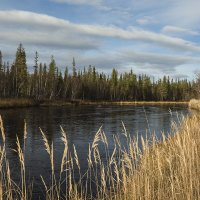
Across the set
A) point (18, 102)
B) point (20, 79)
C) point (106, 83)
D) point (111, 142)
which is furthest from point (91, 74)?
point (111, 142)

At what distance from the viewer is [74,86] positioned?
106 m

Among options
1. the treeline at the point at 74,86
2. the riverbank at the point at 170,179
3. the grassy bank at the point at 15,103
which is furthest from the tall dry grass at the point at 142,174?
the treeline at the point at 74,86

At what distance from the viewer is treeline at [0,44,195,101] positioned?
8538 cm

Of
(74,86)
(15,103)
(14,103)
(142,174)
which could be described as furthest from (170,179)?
(74,86)

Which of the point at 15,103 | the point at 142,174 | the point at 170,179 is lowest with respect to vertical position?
the point at 170,179

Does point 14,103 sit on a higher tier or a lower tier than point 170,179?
higher

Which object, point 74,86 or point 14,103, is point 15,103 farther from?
point 74,86

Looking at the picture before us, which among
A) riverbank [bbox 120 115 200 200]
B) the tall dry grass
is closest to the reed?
the tall dry grass

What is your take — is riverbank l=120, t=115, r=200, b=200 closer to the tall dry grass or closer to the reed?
the tall dry grass

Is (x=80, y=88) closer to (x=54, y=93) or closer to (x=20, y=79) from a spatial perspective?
(x=54, y=93)

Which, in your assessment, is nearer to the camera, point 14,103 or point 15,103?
point 14,103

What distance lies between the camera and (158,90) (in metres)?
150

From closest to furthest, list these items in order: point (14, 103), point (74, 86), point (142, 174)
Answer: point (142, 174) < point (14, 103) < point (74, 86)

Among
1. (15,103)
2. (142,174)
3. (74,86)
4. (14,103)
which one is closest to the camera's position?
(142,174)
